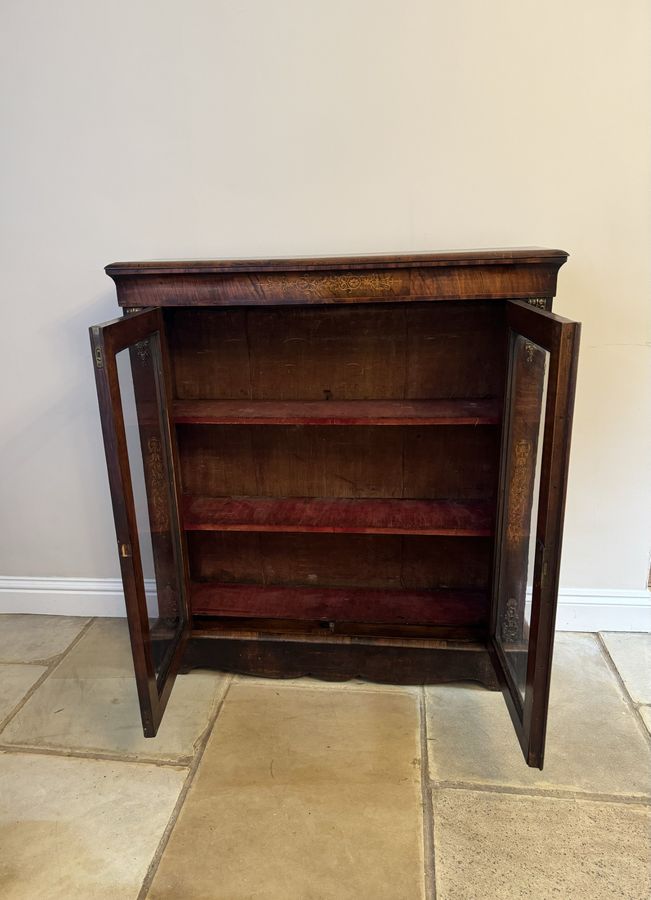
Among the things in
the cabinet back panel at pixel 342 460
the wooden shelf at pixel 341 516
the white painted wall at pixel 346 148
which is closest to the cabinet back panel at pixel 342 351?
the cabinet back panel at pixel 342 460

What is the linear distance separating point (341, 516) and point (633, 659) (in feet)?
3.93

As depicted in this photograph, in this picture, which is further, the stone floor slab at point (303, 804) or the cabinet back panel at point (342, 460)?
the cabinet back panel at point (342, 460)

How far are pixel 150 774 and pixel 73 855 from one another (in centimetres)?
29

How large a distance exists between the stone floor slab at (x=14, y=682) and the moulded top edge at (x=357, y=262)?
1494 millimetres

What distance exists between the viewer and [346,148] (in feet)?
6.94

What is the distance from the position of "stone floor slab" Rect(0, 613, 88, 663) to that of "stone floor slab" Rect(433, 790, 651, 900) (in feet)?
5.13

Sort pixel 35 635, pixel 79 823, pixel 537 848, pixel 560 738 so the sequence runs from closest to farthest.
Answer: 1. pixel 537 848
2. pixel 79 823
3. pixel 560 738
4. pixel 35 635

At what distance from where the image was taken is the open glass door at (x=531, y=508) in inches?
58.6

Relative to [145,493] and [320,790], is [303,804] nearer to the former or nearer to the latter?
[320,790]

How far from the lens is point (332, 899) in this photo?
1540mm

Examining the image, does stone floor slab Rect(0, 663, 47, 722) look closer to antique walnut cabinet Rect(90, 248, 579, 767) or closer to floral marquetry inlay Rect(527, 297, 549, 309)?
antique walnut cabinet Rect(90, 248, 579, 767)

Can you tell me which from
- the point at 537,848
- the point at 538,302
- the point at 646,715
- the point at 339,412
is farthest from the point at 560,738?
the point at 538,302

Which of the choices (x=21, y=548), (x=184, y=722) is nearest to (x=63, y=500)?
(x=21, y=548)

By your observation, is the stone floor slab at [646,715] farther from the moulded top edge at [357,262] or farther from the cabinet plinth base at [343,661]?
the moulded top edge at [357,262]
